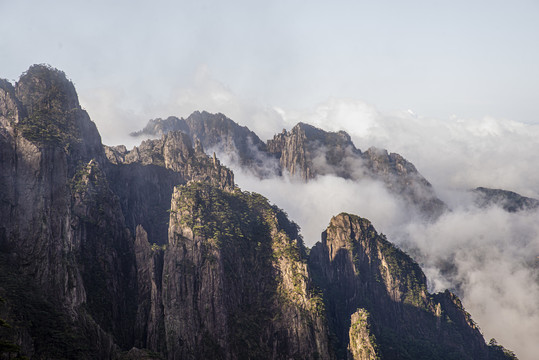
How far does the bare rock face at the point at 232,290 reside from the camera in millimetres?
135875

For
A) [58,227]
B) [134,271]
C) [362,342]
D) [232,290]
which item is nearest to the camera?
[58,227]

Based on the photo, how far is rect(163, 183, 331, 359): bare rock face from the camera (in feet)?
446

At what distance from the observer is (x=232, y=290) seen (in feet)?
505

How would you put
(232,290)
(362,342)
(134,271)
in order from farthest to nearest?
1. (232,290)
2. (362,342)
3. (134,271)

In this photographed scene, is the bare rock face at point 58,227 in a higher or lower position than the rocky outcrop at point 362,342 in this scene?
higher

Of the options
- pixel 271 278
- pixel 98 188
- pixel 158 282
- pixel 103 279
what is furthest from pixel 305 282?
pixel 98 188

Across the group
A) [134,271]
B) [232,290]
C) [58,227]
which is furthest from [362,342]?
[58,227]

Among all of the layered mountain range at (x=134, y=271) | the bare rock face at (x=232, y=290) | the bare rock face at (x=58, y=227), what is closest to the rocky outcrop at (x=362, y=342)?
the layered mountain range at (x=134, y=271)

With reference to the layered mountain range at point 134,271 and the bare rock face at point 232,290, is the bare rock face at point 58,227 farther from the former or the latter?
the bare rock face at point 232,290

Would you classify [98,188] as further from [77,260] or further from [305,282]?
[305,282]

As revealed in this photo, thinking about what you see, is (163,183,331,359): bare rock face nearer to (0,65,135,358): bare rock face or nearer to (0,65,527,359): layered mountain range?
(0,65,527,359): layered mountain range

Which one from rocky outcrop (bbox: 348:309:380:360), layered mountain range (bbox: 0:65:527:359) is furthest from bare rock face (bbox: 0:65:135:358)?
rocky outcrop (bbox: 348:309:380:360)

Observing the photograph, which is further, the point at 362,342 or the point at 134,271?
the point at 362,342

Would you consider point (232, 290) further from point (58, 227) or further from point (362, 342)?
point (58, 227)
